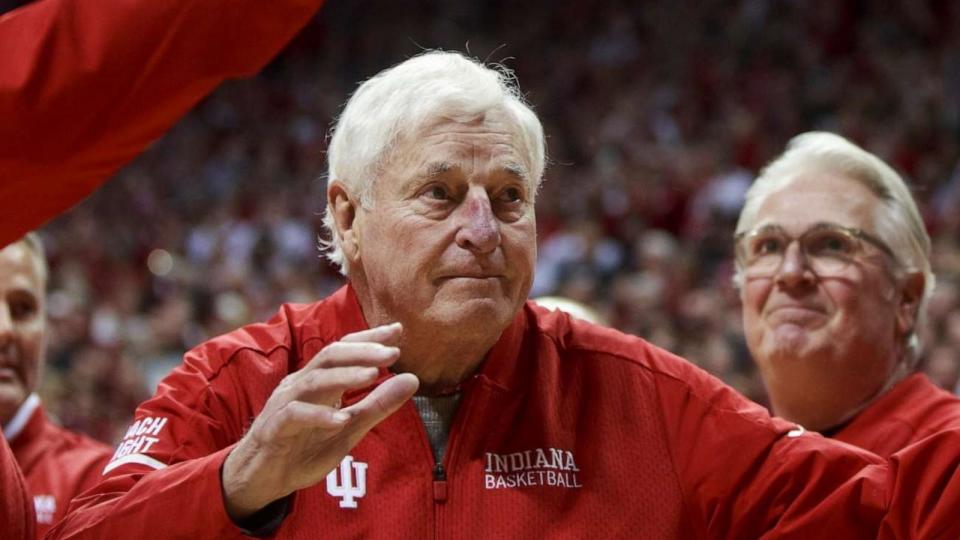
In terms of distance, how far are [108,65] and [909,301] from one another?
239cm

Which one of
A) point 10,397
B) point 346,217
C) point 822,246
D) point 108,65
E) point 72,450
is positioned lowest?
point 72,450

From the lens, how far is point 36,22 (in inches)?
64.4

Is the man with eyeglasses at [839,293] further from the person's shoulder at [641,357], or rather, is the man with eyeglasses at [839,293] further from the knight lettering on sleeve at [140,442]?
the knight lettering on sleeve at [140,442]

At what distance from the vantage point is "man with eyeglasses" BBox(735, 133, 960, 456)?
3293 mm

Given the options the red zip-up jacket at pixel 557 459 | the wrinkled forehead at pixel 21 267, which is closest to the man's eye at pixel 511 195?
the red zip-up jacket at pixel 557 459

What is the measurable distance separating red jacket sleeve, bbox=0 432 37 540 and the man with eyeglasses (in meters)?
1.74

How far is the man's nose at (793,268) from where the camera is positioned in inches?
130

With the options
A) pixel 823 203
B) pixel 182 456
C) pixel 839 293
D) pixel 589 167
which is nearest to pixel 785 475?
pixel 839 293

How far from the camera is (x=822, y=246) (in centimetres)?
332

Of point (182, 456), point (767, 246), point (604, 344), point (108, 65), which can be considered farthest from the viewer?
point (767, 246)

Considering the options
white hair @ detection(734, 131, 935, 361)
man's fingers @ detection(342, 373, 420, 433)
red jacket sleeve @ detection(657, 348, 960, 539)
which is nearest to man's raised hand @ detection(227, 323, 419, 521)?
man's fingers @ detection(342, 373, 420, 433)

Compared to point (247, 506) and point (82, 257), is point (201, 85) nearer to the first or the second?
point (247, 506)

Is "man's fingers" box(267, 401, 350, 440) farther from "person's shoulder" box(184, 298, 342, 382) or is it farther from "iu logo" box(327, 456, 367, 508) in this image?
"person's shoulder" box(184, 298, 342, 382)

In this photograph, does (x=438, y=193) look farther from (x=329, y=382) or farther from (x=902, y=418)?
(x=902, y=418)
